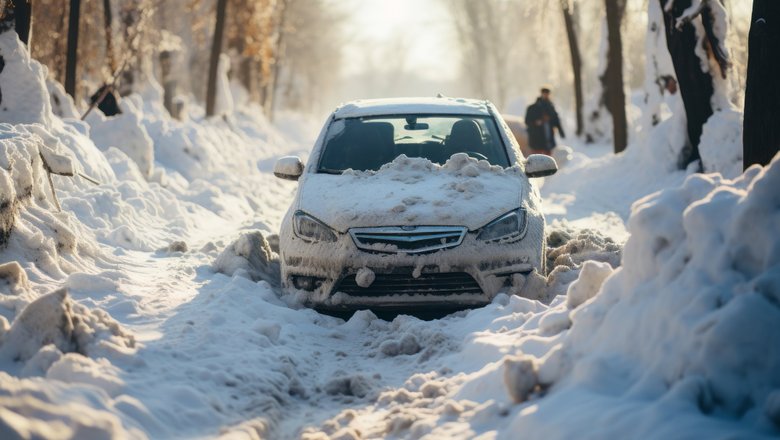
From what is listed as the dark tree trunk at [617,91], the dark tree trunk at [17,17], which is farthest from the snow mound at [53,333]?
the dark tree trunk at [617,91]

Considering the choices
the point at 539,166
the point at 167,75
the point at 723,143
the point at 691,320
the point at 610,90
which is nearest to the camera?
the point at 691,320

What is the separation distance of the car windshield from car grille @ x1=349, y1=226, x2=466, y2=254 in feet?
4.03

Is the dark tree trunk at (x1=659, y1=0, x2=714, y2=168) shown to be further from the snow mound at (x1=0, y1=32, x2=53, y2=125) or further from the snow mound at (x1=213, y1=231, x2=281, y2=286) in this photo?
the snow mound at (x1=0, y1=32, x2=53, y2=125)

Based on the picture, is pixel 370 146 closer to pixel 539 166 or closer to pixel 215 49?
pixel 539 166

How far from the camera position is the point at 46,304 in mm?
4949

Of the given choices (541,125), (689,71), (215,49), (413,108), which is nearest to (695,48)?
(689,71)

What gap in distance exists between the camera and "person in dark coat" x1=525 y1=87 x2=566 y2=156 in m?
19.9

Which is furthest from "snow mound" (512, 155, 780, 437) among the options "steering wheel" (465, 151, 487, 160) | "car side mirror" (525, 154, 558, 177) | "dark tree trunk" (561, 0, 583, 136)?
"dark tree trunk" (561, 0, 583, 136)

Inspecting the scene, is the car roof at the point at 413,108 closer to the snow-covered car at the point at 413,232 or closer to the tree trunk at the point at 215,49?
the snow-covered car at the point at 413,232

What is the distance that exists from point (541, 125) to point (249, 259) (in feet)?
41.0

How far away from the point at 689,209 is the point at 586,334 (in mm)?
715

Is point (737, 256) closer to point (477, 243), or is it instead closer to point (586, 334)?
point (586, 334)

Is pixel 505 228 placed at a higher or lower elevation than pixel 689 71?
lower

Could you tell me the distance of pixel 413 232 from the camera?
6.87 meters
